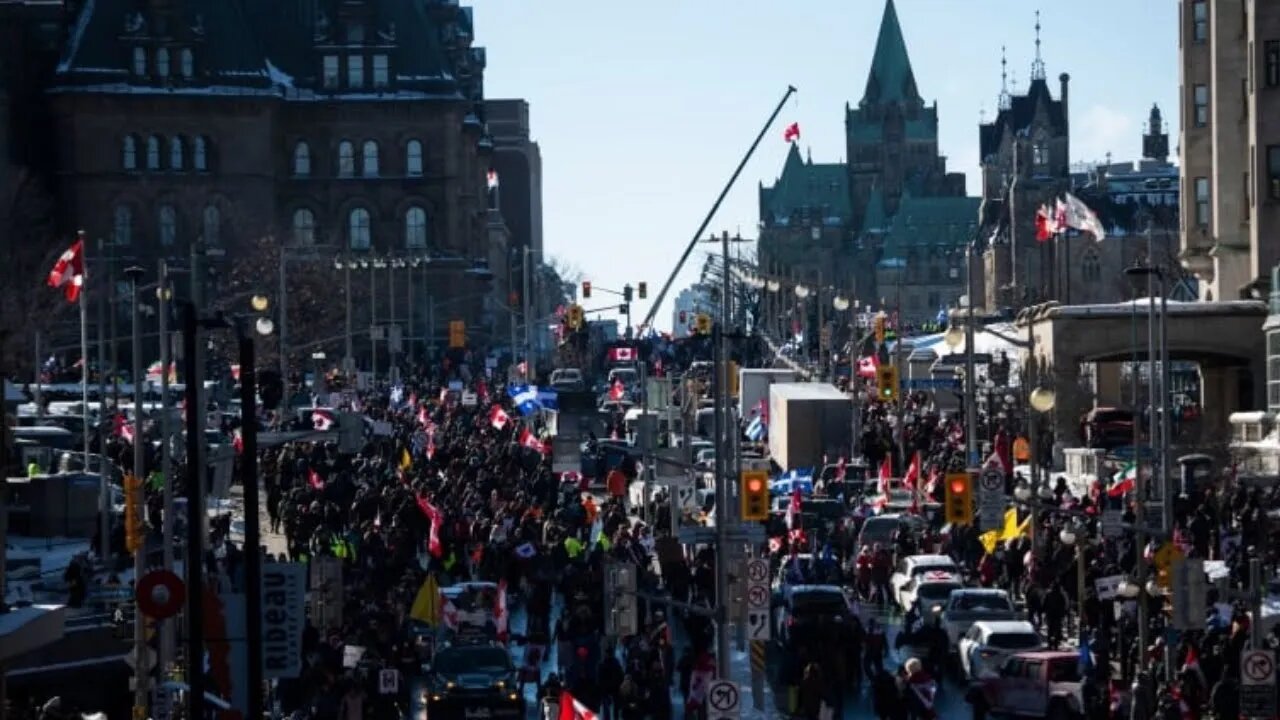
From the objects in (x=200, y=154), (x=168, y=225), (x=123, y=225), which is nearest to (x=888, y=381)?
(x=123, y=225)

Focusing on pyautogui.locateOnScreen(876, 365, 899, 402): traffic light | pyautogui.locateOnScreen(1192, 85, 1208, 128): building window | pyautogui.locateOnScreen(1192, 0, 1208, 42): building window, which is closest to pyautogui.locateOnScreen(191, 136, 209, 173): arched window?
pyautogui.locateOnScreen(1192, 85, 1208, 128): building window

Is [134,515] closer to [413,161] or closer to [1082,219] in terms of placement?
[1082,219]

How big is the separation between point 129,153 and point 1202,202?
2415 inches

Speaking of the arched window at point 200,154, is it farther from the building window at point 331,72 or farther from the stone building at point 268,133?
the building window at point 331,72

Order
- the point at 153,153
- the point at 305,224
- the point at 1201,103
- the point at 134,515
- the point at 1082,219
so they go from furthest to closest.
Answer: the point at 305,224, the point at 153,153, the point at 1201,103, the point at 1082,219, the point at 134,515

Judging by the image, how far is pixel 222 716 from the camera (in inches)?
1115

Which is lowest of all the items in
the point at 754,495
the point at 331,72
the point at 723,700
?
the point at 723,700

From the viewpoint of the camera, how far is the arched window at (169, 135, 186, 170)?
135875mm

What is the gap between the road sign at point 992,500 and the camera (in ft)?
165

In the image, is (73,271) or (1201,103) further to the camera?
(1201,103)

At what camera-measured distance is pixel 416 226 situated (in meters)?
140

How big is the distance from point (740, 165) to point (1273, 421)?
14.8 meters

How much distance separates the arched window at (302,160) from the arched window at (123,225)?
8.06m

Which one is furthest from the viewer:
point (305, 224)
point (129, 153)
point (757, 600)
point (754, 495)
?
point (305, 224)
